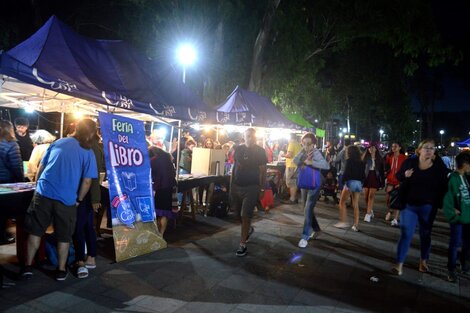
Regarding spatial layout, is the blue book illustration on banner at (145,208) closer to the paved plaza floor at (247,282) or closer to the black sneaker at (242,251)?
Answer: the paved plaza floor at (247,282)

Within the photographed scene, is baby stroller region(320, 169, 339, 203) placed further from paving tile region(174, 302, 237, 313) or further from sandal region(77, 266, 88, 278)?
sandal region(77, 266, 88, 278)

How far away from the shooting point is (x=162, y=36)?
13633mm

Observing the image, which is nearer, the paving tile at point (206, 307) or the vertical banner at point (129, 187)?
the paving tile at point (206, 307)

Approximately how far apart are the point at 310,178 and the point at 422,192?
196cm

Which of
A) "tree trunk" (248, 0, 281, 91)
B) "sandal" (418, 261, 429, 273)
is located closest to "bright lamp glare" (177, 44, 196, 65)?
"tree trunk" (248, 0, 281, 91)

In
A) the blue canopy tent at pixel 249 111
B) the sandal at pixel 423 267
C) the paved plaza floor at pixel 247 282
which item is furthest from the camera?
the blue canopy tent at pixel 249 111

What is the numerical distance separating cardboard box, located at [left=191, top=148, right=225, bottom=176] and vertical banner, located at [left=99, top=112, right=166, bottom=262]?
317 centimetres

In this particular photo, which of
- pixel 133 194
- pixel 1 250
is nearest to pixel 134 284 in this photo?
pixel 133 194

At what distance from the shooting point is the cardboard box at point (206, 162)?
8961 mm

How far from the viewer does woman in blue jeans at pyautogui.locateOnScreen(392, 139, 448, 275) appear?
194 inches

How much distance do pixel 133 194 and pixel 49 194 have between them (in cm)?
145

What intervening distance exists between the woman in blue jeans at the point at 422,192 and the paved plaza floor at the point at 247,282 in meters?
0.71

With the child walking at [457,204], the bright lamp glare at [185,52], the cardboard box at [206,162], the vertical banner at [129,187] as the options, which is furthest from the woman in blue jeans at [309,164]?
the bright lamp glare at [185,52]

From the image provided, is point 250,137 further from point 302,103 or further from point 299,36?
point 302,103
